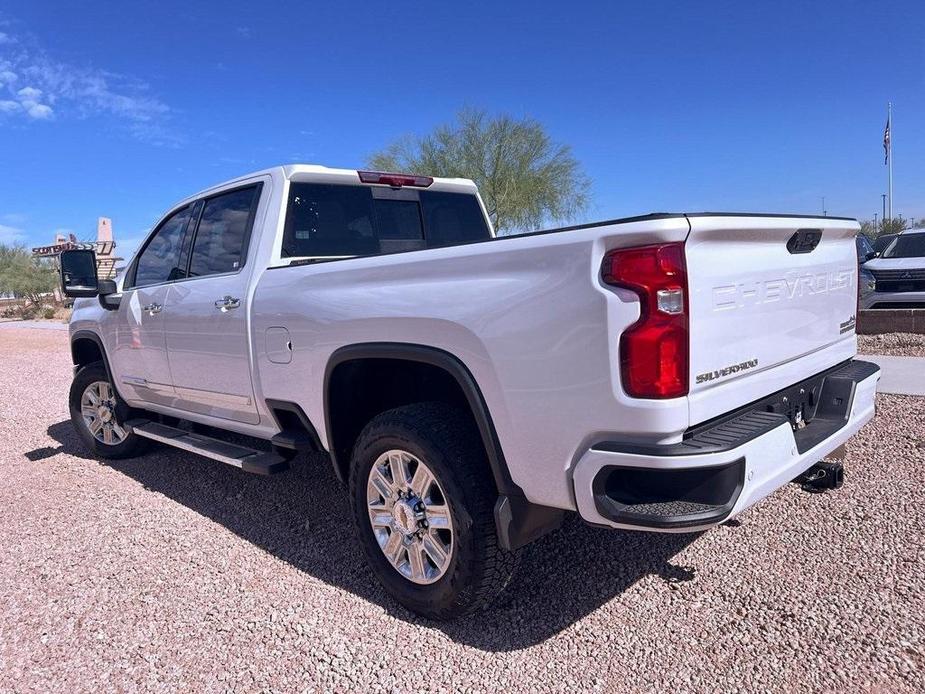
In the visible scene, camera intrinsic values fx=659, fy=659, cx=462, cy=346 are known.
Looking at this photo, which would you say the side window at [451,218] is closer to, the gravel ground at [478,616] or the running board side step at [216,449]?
the running board side step at [216,449]

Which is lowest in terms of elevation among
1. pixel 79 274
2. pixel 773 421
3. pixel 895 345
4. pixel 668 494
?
pixel 895 345

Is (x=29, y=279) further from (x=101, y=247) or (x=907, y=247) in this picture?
(x=907, y=247)

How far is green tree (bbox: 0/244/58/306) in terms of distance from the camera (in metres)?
36.5

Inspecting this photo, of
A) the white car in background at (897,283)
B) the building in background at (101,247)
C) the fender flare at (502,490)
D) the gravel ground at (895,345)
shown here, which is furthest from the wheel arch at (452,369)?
the building in background at (101,247)

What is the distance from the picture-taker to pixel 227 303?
Answer: 3.79m

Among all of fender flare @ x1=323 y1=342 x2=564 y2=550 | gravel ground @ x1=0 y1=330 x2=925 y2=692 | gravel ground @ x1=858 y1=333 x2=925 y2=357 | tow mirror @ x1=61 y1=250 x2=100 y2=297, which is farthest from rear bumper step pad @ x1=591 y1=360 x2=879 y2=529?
gravel ground @ x1=858 y1=333 x2=925 y2=357

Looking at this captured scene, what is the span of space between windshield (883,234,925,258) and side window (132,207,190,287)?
11471mm

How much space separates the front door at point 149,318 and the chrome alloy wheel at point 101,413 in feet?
1.38

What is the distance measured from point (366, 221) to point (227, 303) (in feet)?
3.31

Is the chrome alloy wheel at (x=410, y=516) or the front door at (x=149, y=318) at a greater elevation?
the front door at (x=149, y=318)

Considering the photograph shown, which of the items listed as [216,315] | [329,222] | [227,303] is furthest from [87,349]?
[329,222]

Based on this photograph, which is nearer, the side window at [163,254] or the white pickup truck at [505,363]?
the white pickup truck at [505,363]

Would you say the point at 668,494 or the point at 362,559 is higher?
the point at 668,494

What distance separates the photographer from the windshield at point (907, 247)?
11.2 meters
